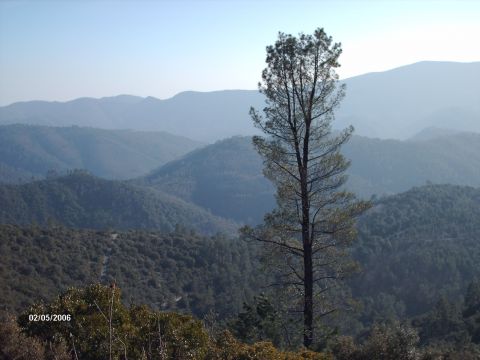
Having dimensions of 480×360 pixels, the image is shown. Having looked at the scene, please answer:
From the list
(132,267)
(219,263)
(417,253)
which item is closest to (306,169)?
(132,267)

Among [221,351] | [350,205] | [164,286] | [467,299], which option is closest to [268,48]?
[350,205]

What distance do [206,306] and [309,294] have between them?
42188 mm

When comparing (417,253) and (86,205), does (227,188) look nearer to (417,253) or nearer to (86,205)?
(86,205)

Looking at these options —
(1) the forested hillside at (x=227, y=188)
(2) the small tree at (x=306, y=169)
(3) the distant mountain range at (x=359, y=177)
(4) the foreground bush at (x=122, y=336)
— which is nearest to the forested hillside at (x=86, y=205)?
(1) the forested hillside at (x=227, y=188)

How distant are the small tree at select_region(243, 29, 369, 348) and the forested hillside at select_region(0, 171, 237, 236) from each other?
96.8 meters

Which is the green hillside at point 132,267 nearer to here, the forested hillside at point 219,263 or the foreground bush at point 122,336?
the forested hillside at point 219,263

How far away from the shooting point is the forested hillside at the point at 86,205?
350ft

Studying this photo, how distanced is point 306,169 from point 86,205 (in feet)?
362

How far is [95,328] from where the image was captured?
7484 mm

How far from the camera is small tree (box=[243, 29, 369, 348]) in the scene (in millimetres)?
10203

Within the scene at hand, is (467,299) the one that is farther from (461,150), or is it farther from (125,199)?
(461,150)

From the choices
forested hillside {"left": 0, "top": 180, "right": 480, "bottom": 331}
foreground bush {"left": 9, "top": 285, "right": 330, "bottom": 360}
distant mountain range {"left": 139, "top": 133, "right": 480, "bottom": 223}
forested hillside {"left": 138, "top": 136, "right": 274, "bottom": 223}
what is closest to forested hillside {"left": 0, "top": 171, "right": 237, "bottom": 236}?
forested hillside {"left": 138, "top": 136, "right": 274, "bottom": 223}

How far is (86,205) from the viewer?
11356 cm

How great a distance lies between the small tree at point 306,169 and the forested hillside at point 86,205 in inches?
3813
